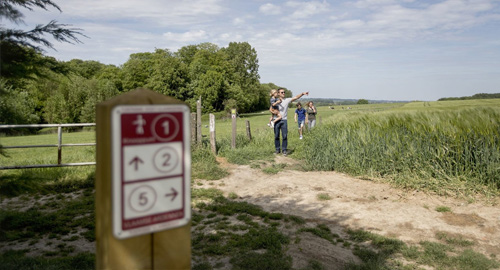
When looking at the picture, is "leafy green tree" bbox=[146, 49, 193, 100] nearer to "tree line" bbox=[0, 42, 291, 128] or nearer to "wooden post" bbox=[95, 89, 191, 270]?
"tree line" bbox=[0, 42, 291, 128]

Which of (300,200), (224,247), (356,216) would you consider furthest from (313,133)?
(224,247)

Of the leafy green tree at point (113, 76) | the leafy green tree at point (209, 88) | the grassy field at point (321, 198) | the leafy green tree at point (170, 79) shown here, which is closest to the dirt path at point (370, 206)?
the grassy field at point (321, 198)

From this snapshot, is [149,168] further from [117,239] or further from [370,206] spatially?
[370,206]

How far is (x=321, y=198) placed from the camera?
770 centimetres

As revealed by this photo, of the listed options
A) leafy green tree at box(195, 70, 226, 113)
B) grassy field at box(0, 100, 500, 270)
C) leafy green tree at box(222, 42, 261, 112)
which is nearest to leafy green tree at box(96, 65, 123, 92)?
leafy green tree at box(195, 70, 226, 113)

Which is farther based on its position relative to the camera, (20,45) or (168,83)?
(168,83)

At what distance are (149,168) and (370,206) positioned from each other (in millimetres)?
6289

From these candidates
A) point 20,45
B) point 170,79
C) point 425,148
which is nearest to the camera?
point 20,45

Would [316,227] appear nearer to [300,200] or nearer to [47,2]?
[300,200]

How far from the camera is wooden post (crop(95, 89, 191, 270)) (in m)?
1.51

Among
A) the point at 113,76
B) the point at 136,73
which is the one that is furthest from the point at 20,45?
the point at 113,76

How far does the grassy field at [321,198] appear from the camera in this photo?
4.54 meters

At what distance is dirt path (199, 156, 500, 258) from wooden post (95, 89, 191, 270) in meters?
4.66

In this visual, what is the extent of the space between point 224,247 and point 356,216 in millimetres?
2753
